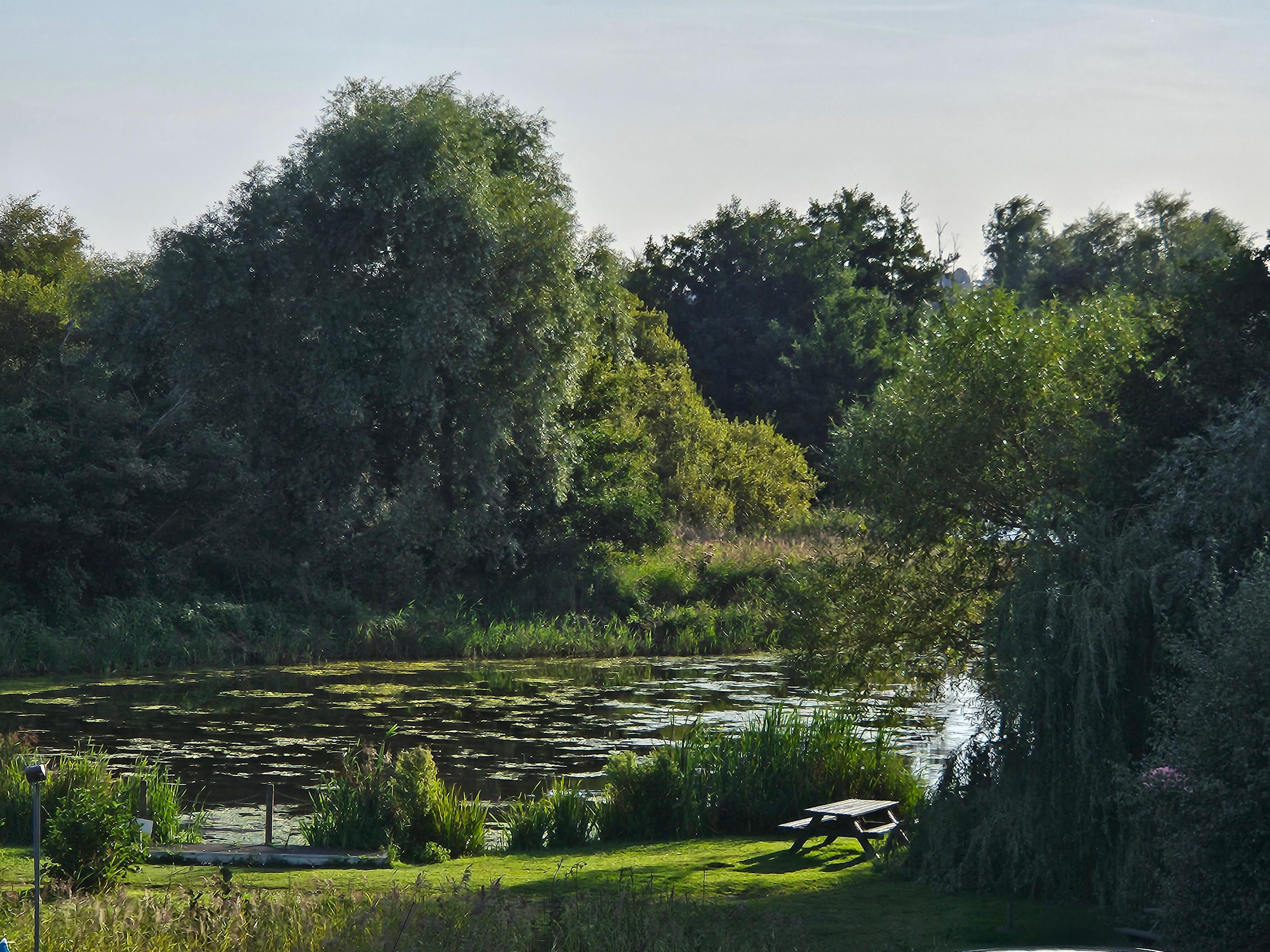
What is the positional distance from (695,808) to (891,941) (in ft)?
16.8

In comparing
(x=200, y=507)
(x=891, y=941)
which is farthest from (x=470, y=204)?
(x=891, y=941)

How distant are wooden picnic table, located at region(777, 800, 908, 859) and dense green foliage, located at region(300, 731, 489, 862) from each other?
118 inches

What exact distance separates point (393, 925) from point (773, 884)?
444 cm

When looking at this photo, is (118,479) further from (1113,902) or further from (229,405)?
(1113,902)

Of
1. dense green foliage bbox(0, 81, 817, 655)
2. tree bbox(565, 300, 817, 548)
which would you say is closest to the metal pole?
dense green foliage bbox(0, 81, 817, 655)

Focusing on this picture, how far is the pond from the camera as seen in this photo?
17.4m

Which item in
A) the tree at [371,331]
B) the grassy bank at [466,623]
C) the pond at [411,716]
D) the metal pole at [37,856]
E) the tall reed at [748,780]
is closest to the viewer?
the metal pole at [37,856]

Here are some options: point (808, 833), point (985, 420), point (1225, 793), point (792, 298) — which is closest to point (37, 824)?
point (1225, 793)

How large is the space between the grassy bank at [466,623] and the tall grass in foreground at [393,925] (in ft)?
51.7

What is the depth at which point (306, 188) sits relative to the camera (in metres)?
33.8

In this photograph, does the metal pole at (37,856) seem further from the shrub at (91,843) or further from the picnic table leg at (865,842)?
the picnic table leg at (865,842)

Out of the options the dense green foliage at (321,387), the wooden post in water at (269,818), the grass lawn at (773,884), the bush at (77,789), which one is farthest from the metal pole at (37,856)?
the dense green foliage at (321,387)

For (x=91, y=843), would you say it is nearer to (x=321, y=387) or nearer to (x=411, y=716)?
(x=411, y=716)

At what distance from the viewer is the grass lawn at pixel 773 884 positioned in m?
9.62
